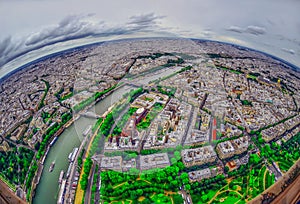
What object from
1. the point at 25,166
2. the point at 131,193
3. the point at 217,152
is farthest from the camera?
the point at 25,166

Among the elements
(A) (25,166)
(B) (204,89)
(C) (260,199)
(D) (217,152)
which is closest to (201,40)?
(B) (204,89)

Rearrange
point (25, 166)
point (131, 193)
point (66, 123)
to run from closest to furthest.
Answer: point (131, 193), point (25, 166), point (66, 123)

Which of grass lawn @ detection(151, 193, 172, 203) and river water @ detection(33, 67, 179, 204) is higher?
river water @ detection(33, 67, 179, 204)

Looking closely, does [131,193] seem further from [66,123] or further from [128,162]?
[66,123]

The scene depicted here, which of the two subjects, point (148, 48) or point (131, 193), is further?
point (148, 48)

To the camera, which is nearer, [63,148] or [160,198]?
[160,198]

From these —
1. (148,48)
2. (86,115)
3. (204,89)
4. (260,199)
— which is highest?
(148,48)

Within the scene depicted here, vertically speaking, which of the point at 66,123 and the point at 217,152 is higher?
the point at 66,123

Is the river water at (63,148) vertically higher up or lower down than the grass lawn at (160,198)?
higher up
